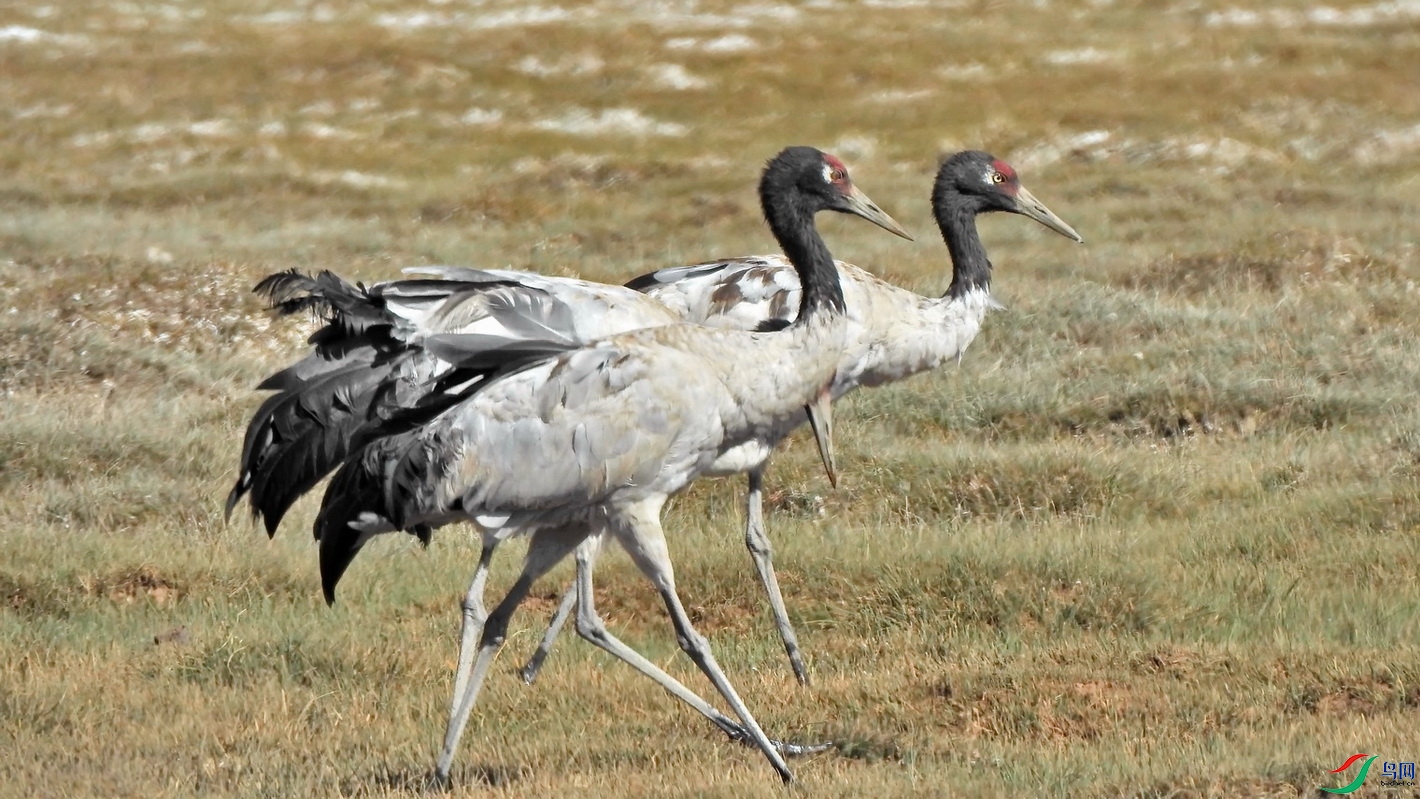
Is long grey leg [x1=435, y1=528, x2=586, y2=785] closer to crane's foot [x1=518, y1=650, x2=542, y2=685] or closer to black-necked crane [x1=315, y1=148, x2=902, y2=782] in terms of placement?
black-necked crane [x1=315, y1=148, x2=902, y2=782]

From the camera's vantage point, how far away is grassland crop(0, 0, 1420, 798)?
6105 millimetres

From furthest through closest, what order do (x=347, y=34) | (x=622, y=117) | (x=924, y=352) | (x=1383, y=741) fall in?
1. (x=347, y=34)
2. (x=622, y=117)
3. (x=924, y=352)
4. (x=1383, y=741)

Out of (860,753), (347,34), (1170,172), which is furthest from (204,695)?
(347,34)

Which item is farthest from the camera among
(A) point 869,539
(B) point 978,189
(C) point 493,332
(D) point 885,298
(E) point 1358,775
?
(B) point 978,189

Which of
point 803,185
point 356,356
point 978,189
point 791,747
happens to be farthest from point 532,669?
point 978,189

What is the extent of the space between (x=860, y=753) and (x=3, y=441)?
21.1 ft

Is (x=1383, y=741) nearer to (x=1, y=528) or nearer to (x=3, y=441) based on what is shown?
(x=1, y=528)

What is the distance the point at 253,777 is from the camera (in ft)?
19.3

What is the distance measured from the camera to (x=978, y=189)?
Answer: 32.0 feet

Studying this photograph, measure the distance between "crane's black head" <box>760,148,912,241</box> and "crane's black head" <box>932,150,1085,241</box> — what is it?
226cm

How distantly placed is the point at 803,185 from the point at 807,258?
0.59m

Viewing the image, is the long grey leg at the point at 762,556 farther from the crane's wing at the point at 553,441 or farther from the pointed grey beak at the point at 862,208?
the crane's wing at the point at 553,441

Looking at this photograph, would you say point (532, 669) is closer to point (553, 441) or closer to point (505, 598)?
point (505, 598)

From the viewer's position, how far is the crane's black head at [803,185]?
7.23 metres
